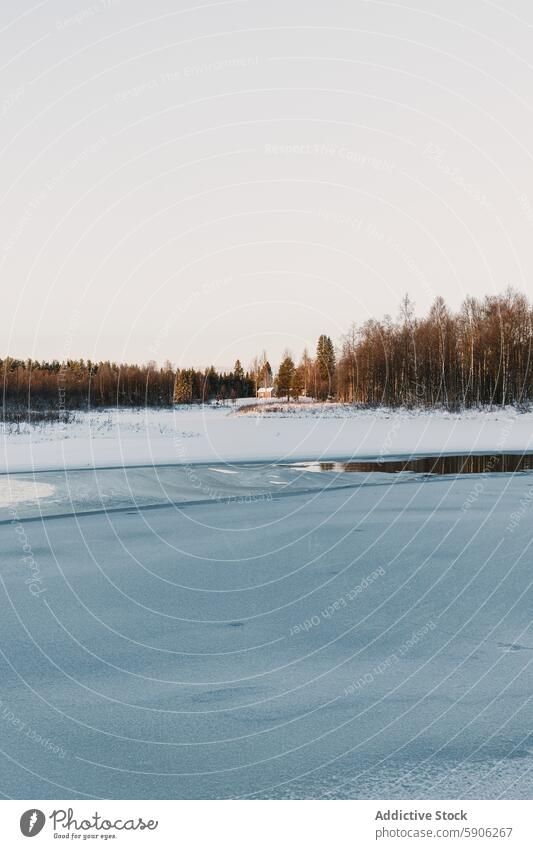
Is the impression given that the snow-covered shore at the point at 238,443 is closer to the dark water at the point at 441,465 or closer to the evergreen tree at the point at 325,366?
the dark water at the point at 441,465

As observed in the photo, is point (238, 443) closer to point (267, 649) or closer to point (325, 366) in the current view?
point (267, 649)

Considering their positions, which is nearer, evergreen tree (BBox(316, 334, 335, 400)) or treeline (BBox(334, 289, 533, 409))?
treeline (BBox(334, 289, 533, 409))

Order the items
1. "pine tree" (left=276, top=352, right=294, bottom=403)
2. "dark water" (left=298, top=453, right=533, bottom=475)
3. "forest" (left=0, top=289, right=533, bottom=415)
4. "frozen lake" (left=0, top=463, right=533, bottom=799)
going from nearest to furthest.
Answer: "frozen lake" (left=0, top=463, right=533, bottom=799) < "dark water" (left=298, top=453, right=533, bottom=475) < "forest" (left=0, top=289, right=533, bottom=415) < "pine tree" (left=276, top=352, right=294, bottom=403)

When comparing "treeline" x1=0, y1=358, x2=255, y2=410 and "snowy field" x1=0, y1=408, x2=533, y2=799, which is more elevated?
"treeline" x1=0, y1=358, x2=255, y2=410

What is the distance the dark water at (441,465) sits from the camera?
16219 millimetres

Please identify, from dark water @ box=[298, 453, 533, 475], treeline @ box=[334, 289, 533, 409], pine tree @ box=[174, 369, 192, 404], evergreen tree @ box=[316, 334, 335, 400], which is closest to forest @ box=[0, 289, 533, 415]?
treeline @ box=[334, 289, 533, 409]

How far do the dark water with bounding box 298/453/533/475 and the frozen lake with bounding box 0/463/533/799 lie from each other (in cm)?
644

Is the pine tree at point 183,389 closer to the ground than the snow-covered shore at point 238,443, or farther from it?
farther from it

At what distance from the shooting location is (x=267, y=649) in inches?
189

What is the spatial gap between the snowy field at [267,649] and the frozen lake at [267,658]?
0.01 meters

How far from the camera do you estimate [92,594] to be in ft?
20.2

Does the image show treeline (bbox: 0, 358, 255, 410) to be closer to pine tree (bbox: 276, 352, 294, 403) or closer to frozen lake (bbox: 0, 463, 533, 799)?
pine tree (bbox: 276, 352, 294, 403)

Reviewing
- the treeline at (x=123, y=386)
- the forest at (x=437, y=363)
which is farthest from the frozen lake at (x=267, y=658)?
the treeline at (x=123, y=386)

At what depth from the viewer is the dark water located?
53.2 feet
